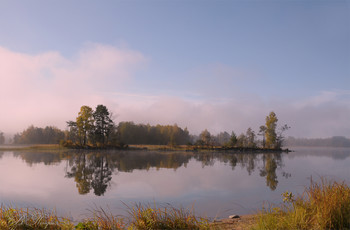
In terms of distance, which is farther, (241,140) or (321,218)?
(241,140)

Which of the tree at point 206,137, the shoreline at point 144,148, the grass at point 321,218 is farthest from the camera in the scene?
the tree at point 206,137

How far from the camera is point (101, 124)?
187ft

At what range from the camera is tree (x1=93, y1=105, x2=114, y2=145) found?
5622 cm

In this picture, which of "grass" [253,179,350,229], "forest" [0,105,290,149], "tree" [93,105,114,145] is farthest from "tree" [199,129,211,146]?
"grass" [253,179,350,229]

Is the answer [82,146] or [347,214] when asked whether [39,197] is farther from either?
[82,146]

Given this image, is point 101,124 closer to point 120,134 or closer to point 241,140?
point 120,134

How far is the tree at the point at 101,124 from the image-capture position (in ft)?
184

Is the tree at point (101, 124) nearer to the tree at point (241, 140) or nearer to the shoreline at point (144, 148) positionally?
the shoreline at point (144, 148)

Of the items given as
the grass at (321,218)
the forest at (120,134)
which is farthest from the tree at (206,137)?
the grass at (321,218)

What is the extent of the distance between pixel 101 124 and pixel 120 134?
21.4 feet

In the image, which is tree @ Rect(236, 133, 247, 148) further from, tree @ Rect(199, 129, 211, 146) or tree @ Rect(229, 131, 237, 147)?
tree @ Rect(199, 129, 211, 146)

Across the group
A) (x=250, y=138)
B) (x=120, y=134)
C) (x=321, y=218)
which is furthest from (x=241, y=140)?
(x=321, y=218)

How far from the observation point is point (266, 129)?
6856cm

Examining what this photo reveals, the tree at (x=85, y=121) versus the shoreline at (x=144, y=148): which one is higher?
the tree at (x=85, y=121)
